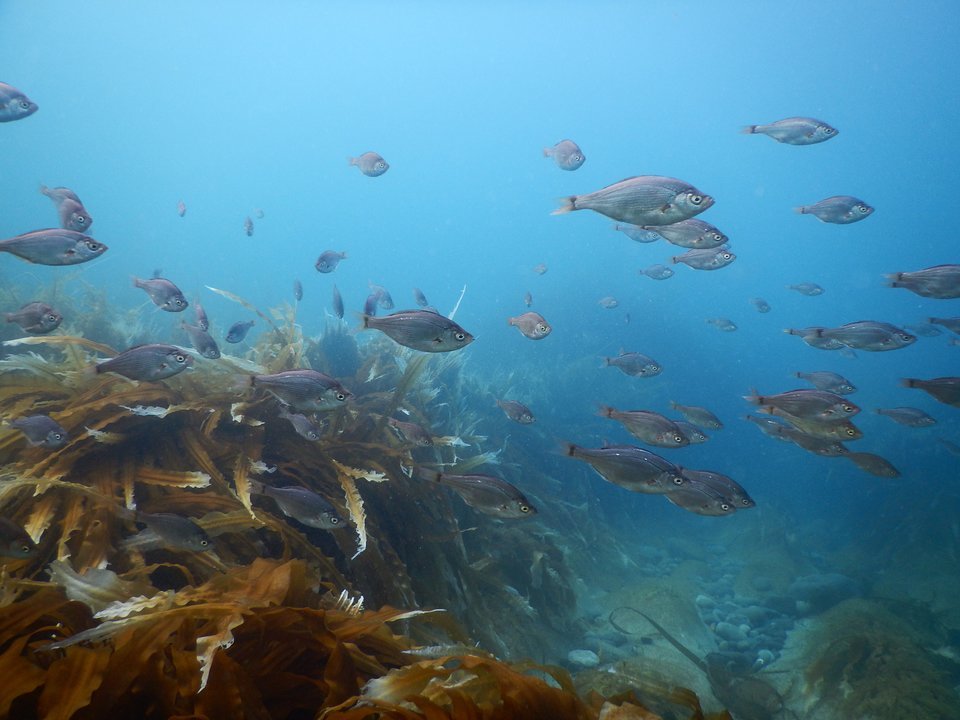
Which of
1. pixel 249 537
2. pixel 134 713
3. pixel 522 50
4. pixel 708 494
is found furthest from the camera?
pixel 522 50

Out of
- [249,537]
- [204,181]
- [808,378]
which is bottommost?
[204,181]

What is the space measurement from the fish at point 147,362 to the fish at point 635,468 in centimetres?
293

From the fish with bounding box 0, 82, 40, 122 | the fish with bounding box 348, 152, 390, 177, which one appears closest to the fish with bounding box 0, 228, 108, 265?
the fish with bounding box 0, 82, 40, 122

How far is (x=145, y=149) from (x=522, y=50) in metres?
147

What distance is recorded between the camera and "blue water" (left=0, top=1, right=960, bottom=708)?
25.1m

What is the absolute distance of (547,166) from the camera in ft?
539

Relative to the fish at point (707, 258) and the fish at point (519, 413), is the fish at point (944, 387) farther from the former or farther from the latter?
the fish at point (519, 413)

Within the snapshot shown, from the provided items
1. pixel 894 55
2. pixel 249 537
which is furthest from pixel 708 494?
pixel 894 55

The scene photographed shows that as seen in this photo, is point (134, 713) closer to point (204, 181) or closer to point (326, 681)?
point (326, 681)

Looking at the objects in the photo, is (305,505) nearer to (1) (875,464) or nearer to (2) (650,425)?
(2) (650,425)

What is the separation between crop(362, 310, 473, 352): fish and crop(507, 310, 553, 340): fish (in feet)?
7.25

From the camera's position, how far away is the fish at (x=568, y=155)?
7289 mm

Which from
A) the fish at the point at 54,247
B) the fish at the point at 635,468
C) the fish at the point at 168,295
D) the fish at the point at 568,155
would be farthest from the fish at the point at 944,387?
the fish at the point at 54,247

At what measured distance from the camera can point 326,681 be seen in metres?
1.68
